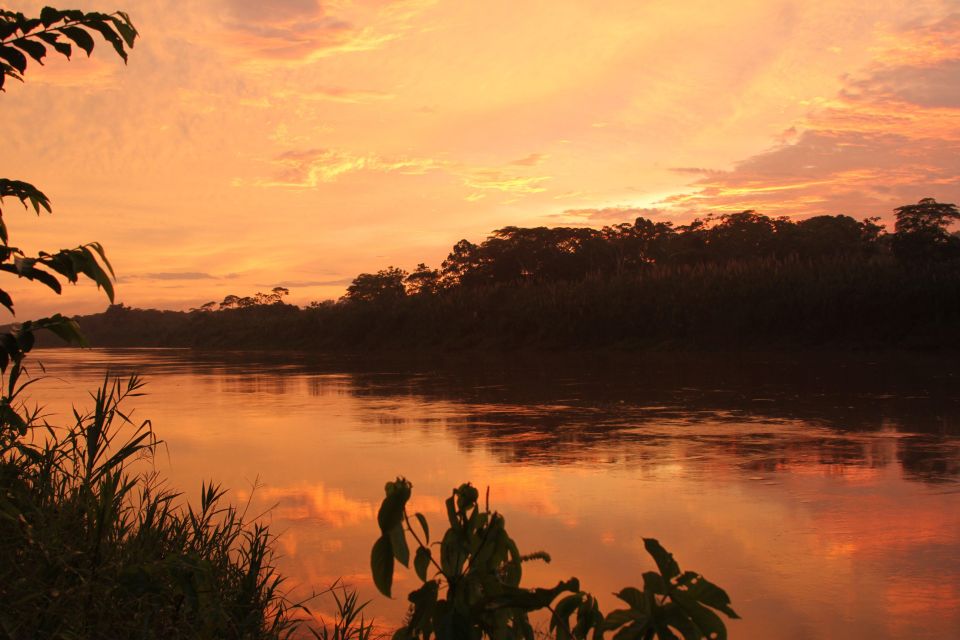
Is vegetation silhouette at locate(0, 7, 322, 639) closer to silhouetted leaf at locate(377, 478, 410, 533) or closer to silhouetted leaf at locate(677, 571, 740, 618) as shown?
silhouetted leaf at locate(377, 478, 410, 533)

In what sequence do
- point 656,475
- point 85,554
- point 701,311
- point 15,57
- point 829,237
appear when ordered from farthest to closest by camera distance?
point 829,237, point 701,311, point 656,475, point 85,554, point 15,57

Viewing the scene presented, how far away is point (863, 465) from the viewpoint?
8148 mm

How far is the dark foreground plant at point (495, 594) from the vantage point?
1.58m

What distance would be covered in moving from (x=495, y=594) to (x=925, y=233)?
37.7 m

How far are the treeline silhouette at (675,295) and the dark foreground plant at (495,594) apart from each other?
2436 centimetres

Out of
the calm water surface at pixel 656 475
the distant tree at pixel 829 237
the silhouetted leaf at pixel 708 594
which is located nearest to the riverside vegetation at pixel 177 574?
the silhouetted leaf at pixel 708 594

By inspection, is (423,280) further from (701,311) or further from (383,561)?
(383,561)

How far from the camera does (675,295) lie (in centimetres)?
3119

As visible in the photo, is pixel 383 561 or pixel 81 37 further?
pixel 81 37

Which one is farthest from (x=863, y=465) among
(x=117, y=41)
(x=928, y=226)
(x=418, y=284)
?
(x=418, y=284)

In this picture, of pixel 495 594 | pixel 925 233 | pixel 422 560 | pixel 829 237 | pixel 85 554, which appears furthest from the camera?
pixel 829 237

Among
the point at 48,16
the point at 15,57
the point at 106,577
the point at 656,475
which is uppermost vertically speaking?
the point at 48,16

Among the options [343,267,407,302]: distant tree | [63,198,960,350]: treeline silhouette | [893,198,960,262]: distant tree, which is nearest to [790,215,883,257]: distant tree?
[63,198,960,350]: treeline silhouette

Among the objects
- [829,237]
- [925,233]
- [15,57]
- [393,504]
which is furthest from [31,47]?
[829,237]
